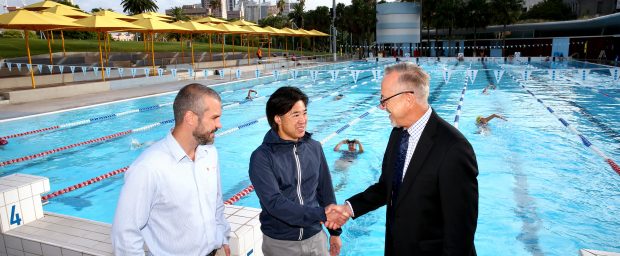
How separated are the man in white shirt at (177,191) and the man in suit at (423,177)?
0.95 m

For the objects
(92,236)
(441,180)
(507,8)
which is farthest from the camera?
(507,8)

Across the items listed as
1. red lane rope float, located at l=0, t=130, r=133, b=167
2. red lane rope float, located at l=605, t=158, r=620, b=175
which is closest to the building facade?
red lane rope float, located at l=0, t=130, r=133, b=167

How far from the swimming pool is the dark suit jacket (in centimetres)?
338

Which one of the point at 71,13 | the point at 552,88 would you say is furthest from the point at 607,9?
the point at 71,13

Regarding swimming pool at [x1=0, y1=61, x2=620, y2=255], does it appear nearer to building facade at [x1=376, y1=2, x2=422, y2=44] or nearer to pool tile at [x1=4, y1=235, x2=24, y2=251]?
pool tile at [x1=4, y1=235, x2=24, y2=251]

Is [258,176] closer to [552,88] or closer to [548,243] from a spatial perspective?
[548,243]

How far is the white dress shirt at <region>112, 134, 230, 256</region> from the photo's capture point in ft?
6.53

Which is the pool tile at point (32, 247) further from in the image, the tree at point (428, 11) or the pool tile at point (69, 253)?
the tree at point (428, 11)

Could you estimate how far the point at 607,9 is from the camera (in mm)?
50344

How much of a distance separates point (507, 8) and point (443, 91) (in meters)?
35.3

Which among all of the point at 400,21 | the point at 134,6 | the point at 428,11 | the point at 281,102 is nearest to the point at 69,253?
the point at 281,102

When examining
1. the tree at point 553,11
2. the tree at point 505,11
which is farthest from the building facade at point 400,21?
the tree at point 553,11

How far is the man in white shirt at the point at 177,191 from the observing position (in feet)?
6.55

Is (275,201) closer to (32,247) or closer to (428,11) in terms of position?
(32,247)
